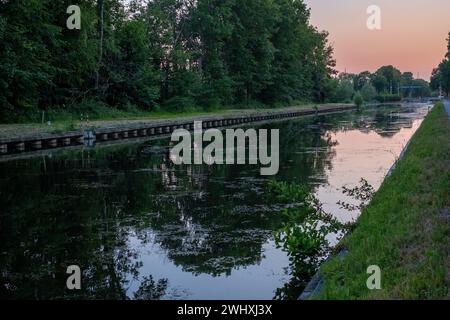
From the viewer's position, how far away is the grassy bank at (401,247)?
5727 mm

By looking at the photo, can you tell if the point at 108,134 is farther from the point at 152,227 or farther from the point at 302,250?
the point at 302,250

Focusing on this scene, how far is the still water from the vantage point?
309 inches

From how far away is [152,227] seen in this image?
36.7 ft

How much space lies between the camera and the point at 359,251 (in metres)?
7.32

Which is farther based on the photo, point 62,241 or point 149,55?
point 149,55

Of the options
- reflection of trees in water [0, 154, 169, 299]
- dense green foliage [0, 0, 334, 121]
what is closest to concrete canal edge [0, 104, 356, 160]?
dense green foliage [0, 0, 334, 121]

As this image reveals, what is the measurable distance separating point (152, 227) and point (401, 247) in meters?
5.70

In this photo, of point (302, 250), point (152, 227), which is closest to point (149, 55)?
point (152, 227)

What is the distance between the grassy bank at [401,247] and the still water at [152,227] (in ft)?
3.67

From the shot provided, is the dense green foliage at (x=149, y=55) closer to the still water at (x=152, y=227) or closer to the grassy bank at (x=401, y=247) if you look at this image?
the still water at (x=152, y=227)

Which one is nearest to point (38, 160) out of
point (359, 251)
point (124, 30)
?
point (359, 251)

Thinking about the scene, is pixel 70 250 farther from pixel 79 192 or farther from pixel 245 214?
pixel 79 192

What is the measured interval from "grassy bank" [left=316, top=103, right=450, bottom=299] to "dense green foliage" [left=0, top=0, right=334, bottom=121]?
2698 cm
